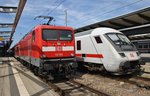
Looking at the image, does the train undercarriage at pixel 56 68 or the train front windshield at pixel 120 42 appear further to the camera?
the train front windshield at pixel 120 42

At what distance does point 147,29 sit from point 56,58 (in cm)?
1532

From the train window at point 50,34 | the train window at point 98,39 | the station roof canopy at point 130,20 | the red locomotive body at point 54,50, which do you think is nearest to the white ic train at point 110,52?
the train window at point 98,39

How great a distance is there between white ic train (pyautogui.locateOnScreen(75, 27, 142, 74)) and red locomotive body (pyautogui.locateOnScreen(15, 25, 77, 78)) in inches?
62.1

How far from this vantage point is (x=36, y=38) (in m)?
13.5

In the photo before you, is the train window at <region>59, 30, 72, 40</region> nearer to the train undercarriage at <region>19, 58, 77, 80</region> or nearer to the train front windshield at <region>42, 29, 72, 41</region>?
the train front windshield at <region>42, 29, 72, 41</region>

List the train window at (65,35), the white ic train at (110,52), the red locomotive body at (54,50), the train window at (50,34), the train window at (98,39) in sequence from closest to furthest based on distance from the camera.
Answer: the white ic train at (110,52), the red locomotive body at (54,50), the train window at (50,34), the train window at (65,35), the train window at (98,39)

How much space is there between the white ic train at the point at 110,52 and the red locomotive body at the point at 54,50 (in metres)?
1.58

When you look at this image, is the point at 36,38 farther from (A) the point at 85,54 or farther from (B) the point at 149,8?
(B) the point at 149,8

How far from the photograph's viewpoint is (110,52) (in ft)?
42.2

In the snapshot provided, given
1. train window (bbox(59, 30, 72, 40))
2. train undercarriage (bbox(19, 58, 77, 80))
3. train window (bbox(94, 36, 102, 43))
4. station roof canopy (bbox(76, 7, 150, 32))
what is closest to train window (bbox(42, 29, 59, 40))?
train window (bbox(59, 30, 72, 40))

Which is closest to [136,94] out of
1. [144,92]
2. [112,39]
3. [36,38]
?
[144,92]

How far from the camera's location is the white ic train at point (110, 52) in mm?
12538

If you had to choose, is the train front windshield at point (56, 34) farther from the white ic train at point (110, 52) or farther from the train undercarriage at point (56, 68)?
the white ic train at point (110, 52)

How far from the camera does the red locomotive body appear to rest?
41.8ft
